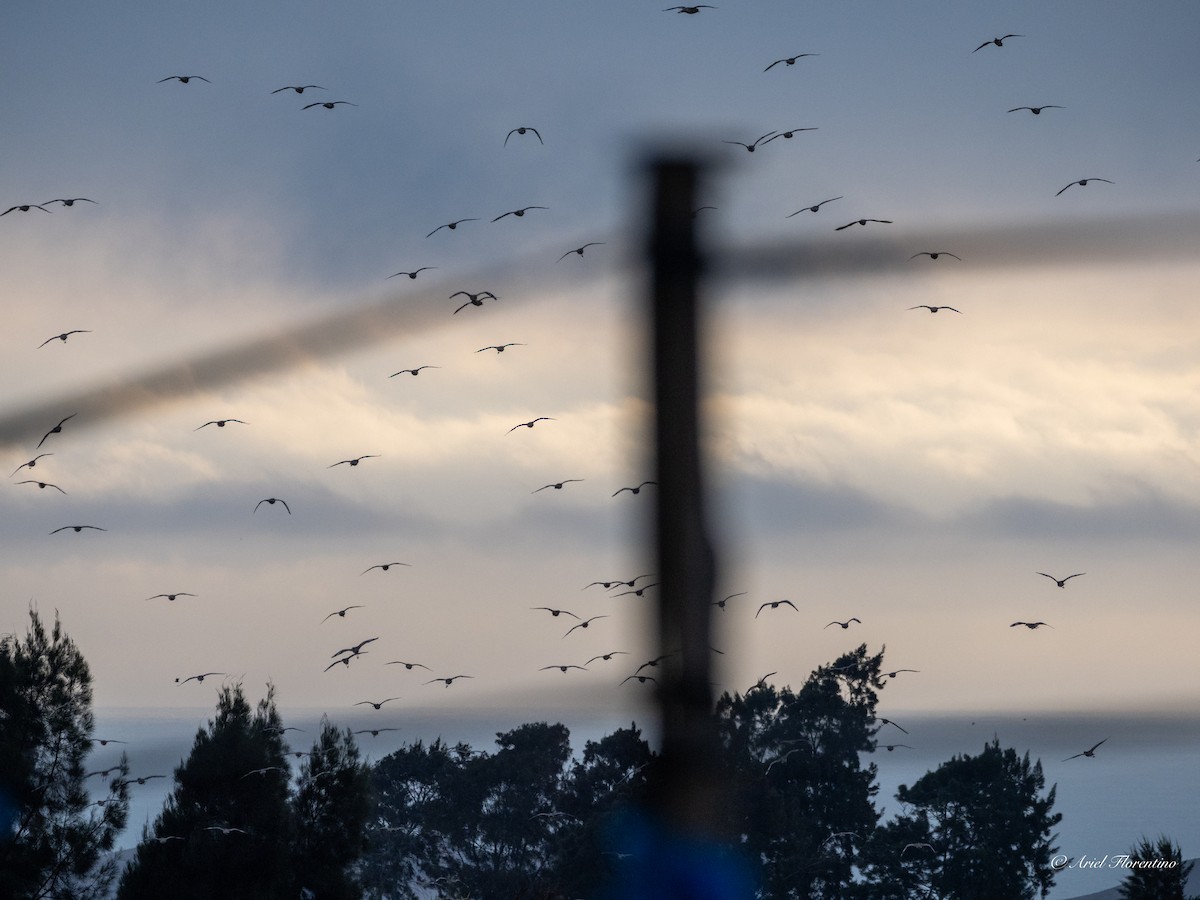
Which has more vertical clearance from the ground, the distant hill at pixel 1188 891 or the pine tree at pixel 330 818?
the pine tree at pixel 330 818

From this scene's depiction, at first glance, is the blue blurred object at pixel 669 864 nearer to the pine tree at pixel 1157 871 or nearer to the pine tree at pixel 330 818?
the pine tree at pixel 1157 871

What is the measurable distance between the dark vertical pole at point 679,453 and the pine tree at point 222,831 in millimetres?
29392

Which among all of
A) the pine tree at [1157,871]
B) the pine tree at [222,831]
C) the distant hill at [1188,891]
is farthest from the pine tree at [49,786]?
the distant hill at [1188,891]

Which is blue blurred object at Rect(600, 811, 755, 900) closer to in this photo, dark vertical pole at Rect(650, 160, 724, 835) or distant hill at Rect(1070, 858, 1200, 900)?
dark vertical pole at Rect(650, 160, 724, 835)

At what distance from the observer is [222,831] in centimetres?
3391

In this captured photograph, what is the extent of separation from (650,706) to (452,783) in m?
68.9

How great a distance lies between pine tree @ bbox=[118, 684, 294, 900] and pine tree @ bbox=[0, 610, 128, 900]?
2.18 m

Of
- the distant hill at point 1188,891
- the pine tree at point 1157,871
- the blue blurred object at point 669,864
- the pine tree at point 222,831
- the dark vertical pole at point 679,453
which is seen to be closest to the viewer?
the dark vertical pole at point 679,453

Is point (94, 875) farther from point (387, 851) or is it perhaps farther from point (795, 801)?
point (387, 851)

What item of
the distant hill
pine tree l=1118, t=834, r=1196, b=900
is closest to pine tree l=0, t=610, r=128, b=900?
pine tree l=1118, t=834, r=1196, b=900

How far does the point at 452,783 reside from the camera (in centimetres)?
7062

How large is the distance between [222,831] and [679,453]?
32952mm

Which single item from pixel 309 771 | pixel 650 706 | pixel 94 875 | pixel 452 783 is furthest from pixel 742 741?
pixel 650 706

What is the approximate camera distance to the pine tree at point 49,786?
30.3 metres
